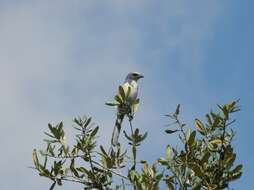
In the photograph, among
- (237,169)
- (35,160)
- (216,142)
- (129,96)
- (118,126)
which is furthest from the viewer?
(118,126)

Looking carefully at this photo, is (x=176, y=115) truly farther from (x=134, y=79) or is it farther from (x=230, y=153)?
(x=134, y=79)

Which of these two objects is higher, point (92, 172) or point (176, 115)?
point (176, 115)

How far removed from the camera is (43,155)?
18.7 feet

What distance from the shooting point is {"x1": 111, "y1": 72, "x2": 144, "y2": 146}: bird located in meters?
6.53

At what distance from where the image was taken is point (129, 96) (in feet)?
21.7

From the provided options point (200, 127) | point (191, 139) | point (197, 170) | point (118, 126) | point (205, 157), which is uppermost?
point (118, 126)

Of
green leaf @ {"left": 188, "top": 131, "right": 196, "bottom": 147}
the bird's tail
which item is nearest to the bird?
the bird's tail

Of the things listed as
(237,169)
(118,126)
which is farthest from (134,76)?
(237,169)

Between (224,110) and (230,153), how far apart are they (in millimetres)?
370

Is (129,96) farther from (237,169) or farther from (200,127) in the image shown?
(237,169)

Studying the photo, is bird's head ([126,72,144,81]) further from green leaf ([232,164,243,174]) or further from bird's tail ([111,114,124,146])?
green leaf ([232,164,243,174])

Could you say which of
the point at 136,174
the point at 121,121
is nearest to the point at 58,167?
the point at 136,174

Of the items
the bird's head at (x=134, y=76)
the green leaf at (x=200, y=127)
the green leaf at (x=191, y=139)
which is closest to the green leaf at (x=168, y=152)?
the green leaf at (x=191, y=139)

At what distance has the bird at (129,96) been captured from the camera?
6.53m
